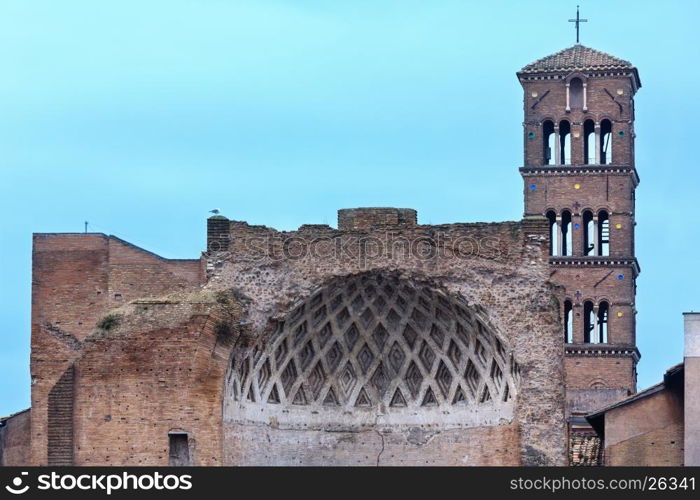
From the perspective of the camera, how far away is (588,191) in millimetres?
92875

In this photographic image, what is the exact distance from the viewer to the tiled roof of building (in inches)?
3634

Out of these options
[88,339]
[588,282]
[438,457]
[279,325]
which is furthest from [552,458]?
[588,282]

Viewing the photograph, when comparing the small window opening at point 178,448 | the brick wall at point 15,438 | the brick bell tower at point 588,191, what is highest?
the brick bell tower at point 588,191

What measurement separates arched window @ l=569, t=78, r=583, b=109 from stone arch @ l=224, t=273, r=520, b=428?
39.1 meters

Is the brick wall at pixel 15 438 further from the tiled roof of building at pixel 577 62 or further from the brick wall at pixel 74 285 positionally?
the tiled roof of building at pixel 577 62

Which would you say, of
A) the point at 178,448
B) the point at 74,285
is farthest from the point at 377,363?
the point at 74,285

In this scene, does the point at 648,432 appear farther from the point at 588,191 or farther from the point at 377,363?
the point at 588,191

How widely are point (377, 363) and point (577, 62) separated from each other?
39553 millimetres

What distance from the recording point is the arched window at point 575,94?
9269 cm

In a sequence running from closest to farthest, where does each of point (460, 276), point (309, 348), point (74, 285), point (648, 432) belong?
point (648, 432), point (460, 276), point (309, 348), point (74, 285)

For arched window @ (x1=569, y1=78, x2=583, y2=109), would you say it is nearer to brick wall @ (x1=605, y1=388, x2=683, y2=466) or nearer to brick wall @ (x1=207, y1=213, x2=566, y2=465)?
brick wall @ (x1=207, y1=213, x2=566, y2=465)

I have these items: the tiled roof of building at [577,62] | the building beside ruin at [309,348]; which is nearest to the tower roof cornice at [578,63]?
the tiled roof of building at [577,62]

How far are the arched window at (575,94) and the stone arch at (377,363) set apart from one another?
39055 millimetres

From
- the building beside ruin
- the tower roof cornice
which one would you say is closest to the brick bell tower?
the tower roof cornice
